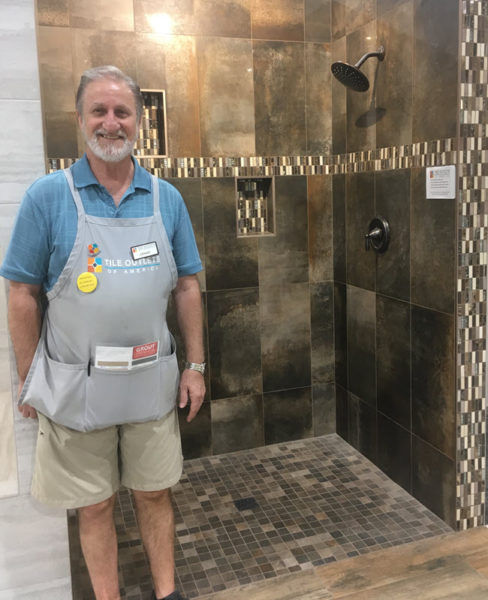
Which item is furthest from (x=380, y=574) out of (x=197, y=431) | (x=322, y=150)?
(x=322, y=150)

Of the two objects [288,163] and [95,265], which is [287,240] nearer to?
[288,163]

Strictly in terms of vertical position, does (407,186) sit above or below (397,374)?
above

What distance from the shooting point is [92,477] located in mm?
1908

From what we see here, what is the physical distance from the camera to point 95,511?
1.96m

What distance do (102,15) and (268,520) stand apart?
7.93 ft

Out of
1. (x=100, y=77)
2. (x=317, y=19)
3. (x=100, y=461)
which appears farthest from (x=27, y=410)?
(x=317, y=19)

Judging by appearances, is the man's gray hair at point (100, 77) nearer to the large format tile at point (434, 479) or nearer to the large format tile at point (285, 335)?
the large format tile at point (285, 335)

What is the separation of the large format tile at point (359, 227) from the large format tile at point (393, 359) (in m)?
0.18

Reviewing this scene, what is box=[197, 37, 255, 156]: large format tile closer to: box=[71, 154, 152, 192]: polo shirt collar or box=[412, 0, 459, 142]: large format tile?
box=[412, 0, 459, 142]: large format tile

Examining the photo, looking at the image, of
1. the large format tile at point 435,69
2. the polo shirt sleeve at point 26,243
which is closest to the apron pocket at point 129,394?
the polo shirt sleeve at point 26,243

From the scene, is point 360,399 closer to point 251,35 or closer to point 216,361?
point 216,361

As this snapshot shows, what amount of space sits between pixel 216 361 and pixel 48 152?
135 cm

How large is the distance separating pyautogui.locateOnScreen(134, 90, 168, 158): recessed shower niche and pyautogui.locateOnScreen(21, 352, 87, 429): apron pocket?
1.58 meters

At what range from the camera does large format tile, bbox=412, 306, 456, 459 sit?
254 centimetres
